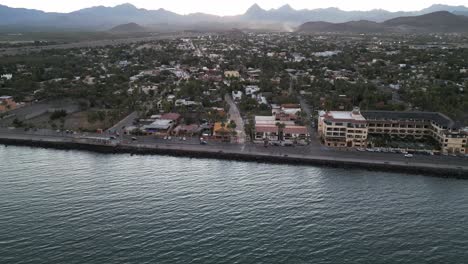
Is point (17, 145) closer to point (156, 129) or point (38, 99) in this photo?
point (156, 129)

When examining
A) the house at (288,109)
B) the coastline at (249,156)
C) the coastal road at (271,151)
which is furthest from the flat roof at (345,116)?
the house at (288,109)

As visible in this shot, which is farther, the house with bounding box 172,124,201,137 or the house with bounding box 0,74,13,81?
the house with bounding box 0,74,13,81

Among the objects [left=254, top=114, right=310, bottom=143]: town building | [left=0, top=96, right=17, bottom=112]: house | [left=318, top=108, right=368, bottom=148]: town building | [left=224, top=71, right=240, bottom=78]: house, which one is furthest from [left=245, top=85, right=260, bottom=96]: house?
[left=0, top=96, right=17, bottom=112]: house

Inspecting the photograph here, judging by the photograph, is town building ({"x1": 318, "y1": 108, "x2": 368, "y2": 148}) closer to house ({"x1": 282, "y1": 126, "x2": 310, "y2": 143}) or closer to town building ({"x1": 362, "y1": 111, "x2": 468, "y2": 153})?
house ({"x1": 282, "y1": 126, "x2": 310, "y2": 143})

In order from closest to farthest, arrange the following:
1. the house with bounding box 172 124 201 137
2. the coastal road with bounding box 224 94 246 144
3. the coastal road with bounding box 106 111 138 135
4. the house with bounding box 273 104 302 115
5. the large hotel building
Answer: the large hotel building → the coastal road with bounding box 224 94 246 144 → the house with bounding box 172 124 201 137 → the coastal road with bounding box 106 111 138 135 → the house with bounding box 273 104 302 115

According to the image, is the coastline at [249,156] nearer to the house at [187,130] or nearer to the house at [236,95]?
the house at [187,130]

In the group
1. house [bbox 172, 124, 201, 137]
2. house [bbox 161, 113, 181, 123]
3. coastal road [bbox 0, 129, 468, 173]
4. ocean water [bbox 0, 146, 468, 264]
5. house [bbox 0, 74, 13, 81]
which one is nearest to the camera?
ocean water [bbox 0, 146, 468, 264]
